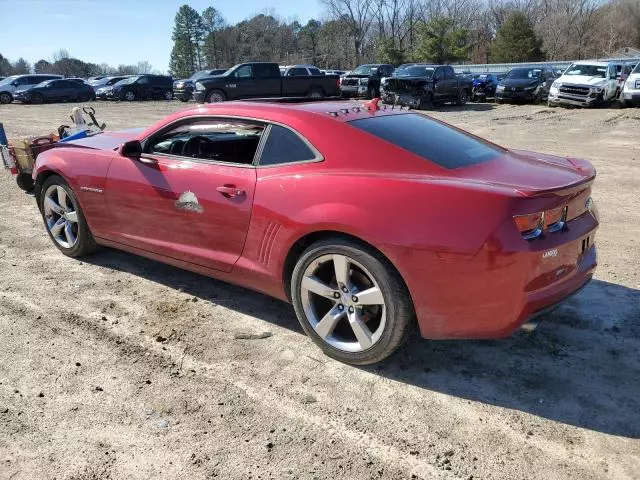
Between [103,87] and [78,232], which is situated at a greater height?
[103,87]

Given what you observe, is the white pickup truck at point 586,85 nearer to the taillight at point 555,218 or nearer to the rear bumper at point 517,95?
the rear bumper at point 517,95

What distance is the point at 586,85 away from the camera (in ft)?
65.2

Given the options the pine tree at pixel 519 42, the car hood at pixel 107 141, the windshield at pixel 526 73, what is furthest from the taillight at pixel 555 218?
the pine tree at pixel 519 42

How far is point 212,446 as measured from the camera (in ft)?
8.52

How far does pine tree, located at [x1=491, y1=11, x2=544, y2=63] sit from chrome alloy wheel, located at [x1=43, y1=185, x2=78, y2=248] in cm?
4691

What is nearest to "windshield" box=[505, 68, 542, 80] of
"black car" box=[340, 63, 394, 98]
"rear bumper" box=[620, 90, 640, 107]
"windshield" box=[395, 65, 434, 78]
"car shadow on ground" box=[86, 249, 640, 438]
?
"rear bumper" box=[620, 90, 640, 107]

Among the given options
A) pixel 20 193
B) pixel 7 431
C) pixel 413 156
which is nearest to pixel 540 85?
pixel 20 193

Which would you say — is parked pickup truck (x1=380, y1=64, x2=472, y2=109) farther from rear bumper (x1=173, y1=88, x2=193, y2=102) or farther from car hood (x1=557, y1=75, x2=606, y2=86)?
rear bumper (x1=173, y1=88, x2=193, y2=102)

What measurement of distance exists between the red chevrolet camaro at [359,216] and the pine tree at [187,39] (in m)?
94.1

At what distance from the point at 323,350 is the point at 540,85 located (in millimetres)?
22836

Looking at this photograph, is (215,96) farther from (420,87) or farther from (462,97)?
(462,97)

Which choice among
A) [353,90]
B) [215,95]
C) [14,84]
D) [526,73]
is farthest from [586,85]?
Result: [14,84]

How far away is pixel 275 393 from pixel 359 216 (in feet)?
3.56

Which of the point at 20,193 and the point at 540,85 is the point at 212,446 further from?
the point at 540,85
